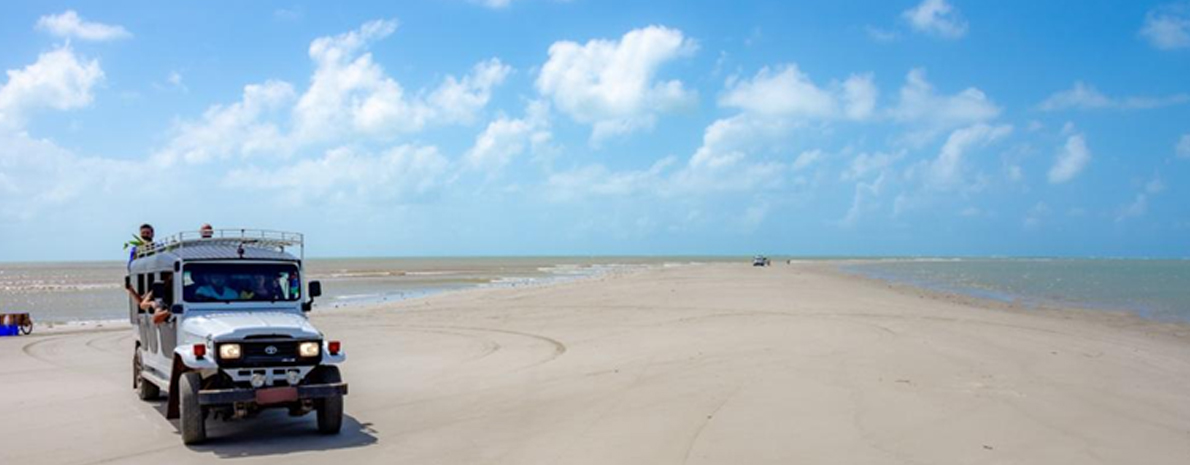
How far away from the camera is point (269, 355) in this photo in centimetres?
1028

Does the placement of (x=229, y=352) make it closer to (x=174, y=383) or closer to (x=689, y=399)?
(x=174, y=383)

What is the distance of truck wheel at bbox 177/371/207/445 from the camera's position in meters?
9.88

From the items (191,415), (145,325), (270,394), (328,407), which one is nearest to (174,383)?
(191,415)

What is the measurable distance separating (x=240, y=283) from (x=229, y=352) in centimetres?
206

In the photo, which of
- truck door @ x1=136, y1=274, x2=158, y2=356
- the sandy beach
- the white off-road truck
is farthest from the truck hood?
truck door @ x1=136, y1=274, x2=158, y2=356

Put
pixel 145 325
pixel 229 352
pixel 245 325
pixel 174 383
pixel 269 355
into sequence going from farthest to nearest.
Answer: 1. pixel 145 325
2. pixel 174 383
3. pixel 245 325
4. pixel 269 355
5. pixel 229 352

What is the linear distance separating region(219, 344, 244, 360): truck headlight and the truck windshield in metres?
1.83

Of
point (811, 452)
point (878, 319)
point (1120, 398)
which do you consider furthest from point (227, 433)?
point (878, 319)

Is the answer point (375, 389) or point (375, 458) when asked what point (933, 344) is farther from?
point (375, 458)

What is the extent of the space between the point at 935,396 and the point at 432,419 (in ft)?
22.7

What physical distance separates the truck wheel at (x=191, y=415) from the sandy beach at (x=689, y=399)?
16 cm

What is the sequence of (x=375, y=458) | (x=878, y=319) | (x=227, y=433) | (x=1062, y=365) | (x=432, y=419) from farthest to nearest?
(x=878, y=319) < (x=1062, y=365) < (x=432, y=419) < (x=227, y=433) < (x=375, y=458)

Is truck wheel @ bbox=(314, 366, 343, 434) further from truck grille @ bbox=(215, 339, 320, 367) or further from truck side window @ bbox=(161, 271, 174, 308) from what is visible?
truck side window @ bbox=(161, 271, 174, 308)

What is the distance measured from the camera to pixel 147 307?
12.3 m
